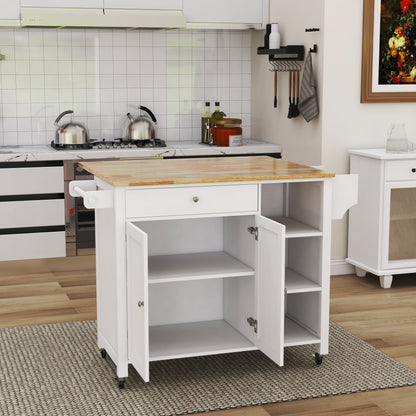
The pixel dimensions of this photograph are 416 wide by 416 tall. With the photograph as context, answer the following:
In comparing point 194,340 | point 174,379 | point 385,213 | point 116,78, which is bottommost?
point 174,379

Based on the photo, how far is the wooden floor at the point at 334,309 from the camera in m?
2.94

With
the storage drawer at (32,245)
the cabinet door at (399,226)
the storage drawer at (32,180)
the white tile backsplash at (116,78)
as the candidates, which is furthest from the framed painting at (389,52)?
the storage drawer at (32,245)

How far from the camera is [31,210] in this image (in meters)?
5.16

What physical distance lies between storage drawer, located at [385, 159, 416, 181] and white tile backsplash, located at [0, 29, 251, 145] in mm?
1846

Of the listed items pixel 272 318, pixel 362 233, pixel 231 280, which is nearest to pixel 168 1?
pixel 362 233

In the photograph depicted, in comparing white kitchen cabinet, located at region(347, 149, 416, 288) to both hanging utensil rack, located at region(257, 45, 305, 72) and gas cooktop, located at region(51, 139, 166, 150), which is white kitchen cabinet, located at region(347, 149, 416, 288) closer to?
hanging utensil rack, located at region(257, 45, 305, 72)

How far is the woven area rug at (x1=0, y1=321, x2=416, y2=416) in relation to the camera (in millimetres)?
2953

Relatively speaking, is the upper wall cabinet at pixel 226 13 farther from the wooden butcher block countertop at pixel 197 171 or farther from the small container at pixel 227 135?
the wooden butcher block countertop at pixel 197 171

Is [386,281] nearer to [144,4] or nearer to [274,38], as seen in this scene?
[274,38]

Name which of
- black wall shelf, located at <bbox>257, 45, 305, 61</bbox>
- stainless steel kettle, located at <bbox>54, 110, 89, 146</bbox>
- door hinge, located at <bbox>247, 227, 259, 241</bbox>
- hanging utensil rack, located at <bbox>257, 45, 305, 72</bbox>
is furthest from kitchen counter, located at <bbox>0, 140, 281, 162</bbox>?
door hinge, located at <bbox>247, 227, 259, 241</bbox>

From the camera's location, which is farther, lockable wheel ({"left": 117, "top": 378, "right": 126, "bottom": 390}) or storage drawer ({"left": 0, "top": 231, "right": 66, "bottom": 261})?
storage drawer ({"left": 0, "top": 231, "right": 66, "bottom": 261})

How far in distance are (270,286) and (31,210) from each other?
256cm

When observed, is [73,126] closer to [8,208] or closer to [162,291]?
[8,208]

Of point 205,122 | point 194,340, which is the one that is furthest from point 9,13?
point 194,340
